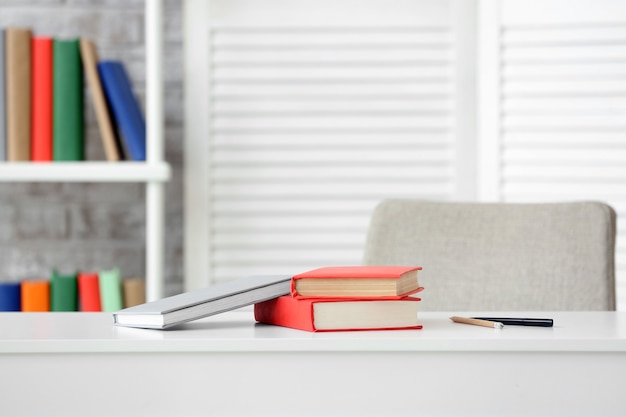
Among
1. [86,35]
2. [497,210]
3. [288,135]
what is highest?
[86,35]

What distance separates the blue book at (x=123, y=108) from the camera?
2.07 metres

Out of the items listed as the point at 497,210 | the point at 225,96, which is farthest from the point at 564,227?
the point at 225,96

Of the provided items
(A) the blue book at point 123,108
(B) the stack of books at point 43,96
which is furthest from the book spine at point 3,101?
(A) the blue book at point 123,108

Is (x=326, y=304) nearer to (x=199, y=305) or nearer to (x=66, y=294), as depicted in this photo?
(x=199, y=305)

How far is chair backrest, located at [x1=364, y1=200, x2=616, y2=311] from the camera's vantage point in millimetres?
1454

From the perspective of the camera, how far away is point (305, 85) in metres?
2.32

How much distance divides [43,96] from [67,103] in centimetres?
6

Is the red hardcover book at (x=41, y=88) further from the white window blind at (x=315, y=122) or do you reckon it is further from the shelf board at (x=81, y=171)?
the white window blind at (x=315, y=122)

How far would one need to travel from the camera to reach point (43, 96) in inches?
79.7

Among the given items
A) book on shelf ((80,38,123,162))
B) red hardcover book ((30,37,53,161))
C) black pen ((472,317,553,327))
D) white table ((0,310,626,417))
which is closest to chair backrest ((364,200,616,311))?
black pen ((472,317,553,327))

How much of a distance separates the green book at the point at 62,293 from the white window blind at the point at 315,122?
370 mm

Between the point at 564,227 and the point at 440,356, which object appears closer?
the point at 440,356

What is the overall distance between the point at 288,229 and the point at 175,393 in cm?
155

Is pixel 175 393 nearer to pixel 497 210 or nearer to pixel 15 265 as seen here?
pixel 497 210
